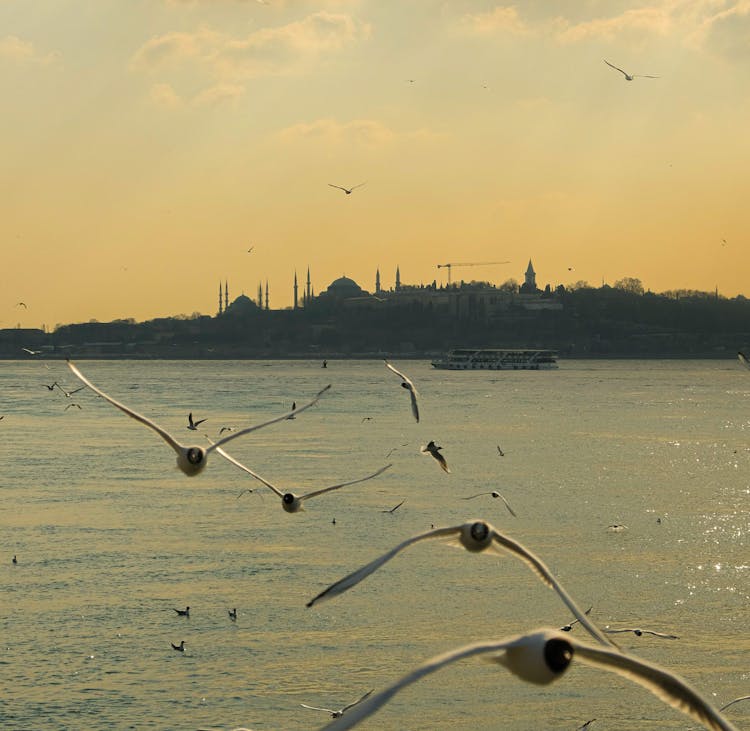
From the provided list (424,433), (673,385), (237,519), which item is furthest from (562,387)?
(237,519)

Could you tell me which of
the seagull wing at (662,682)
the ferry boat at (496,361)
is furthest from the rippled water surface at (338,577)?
the ferry boat at (496,361)

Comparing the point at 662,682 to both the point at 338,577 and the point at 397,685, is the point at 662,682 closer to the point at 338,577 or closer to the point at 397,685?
the point at 397,685

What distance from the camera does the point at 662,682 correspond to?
17.7ft

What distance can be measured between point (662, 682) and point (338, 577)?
2134cm

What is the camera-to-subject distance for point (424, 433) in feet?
218

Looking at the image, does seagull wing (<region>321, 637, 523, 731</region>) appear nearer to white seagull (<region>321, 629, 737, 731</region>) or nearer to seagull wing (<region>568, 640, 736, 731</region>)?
white seagull (<region>321, 629, 737, 731</region>)

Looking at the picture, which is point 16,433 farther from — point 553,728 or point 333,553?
point 553,728

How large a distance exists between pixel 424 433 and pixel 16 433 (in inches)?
779

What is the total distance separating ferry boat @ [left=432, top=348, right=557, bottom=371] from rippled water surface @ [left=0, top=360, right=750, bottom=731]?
11885cm

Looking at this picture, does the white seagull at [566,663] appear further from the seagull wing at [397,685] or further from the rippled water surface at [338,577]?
the rippled water surface at [338,577]

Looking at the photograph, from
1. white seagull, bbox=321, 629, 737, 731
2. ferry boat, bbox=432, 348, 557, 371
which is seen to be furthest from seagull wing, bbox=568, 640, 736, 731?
ferry boat, bbox=432, 348, 557, 371

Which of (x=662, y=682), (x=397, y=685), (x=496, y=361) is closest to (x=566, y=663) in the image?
(x=662, y=682)

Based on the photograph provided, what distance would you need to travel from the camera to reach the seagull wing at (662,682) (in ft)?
17.3

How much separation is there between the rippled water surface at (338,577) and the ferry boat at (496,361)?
118850mm
